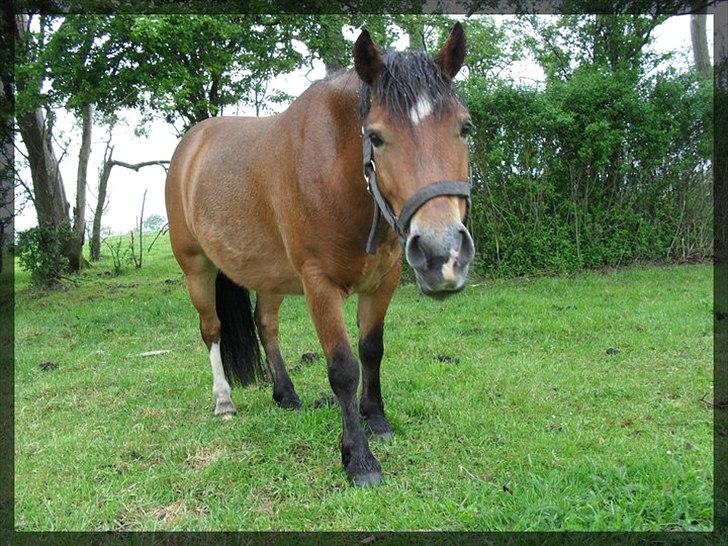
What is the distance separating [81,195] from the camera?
15.9 m

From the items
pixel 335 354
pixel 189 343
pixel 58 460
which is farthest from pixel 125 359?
pixel 335 354

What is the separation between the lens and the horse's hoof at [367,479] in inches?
115

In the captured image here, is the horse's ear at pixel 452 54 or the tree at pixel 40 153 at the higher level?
the tree at pixel 40 153

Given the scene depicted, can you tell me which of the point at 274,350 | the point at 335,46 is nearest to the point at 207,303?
the point at 274,350

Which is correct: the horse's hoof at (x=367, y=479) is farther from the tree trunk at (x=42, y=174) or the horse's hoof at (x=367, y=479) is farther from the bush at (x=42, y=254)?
the tree trunk at (x=42, y=174)

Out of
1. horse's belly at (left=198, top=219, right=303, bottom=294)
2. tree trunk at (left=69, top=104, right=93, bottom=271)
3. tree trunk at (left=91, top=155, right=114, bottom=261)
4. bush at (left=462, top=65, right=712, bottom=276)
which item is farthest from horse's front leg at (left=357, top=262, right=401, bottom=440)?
tree trunk at (left=91, top=155, right=114, bottom=261)

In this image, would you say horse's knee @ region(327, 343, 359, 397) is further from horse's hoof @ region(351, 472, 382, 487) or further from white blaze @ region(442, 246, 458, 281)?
white blaze @ region(442, 246, 458, 281)

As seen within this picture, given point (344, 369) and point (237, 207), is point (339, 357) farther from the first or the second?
point (237, 207)

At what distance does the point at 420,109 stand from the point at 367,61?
0.40 meters

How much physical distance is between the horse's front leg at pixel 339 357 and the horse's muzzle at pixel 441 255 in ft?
3.00

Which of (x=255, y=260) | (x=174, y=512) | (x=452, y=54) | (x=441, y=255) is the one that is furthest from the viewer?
(x=255, y=260)

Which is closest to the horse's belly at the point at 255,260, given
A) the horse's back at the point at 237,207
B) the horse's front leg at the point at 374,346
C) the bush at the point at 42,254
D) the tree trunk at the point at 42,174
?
the horse's back at the point at 237,207

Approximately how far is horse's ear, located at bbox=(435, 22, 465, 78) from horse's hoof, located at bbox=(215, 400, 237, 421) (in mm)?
2828

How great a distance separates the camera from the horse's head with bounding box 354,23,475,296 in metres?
2.21
